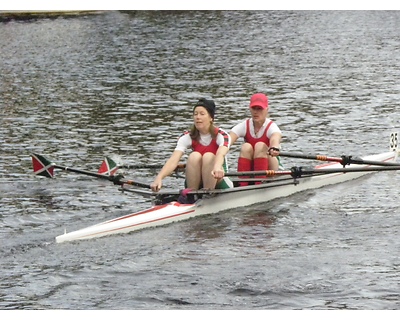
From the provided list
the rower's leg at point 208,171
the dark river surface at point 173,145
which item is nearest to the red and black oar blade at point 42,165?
the dark river surface at point 173,145

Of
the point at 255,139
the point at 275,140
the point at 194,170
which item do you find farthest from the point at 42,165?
the point at 275,140

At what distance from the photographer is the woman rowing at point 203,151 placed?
12.4 meters

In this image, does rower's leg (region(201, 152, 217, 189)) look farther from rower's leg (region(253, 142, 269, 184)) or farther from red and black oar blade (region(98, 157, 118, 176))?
red and black oar blade (region(98, 157, 118, 176))

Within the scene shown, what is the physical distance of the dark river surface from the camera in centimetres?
1012

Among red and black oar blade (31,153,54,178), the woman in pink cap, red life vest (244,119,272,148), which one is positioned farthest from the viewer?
red and black oar blade (31,153,54,178)

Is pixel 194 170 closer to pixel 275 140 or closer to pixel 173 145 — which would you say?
pixel 275 140

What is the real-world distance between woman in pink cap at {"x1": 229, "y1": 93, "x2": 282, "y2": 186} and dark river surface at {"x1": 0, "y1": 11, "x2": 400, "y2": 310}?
1.95 ft

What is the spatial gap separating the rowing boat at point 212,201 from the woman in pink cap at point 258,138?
0.96ft

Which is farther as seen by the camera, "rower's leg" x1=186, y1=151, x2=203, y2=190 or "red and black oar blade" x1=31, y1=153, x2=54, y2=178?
"red and black oar blade" x1=31, y1=153, x2=54, y2=178

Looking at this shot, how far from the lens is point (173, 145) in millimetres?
17969

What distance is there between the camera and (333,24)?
36.8 meters

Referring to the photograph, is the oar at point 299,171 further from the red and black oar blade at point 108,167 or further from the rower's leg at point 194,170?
the red and black oar blade at point 108,167

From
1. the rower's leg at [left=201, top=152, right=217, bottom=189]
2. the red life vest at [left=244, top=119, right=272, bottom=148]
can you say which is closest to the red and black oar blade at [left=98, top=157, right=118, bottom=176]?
the rower's leg at [left=201, top=152, right=217, bottom=189]

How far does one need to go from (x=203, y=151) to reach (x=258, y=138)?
0.91 m
